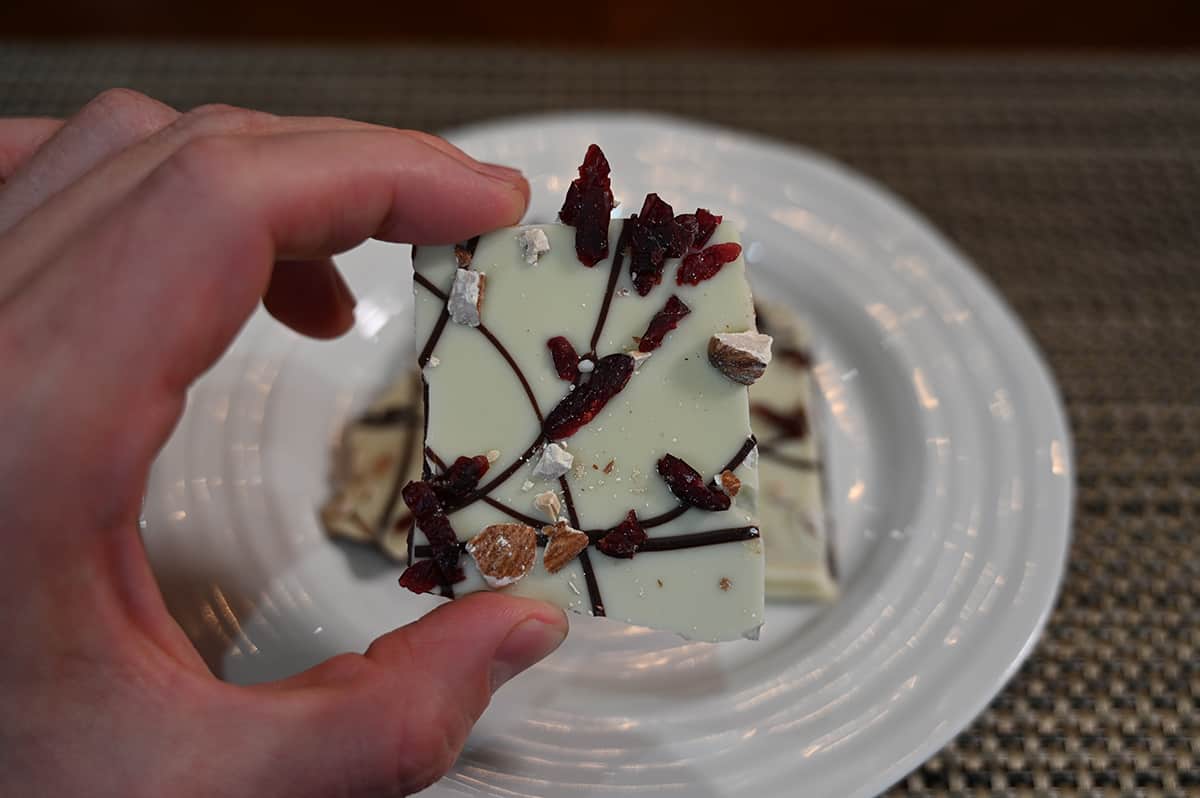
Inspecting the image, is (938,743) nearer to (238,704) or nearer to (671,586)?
(671,586)

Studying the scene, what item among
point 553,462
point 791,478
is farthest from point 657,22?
point 553,462

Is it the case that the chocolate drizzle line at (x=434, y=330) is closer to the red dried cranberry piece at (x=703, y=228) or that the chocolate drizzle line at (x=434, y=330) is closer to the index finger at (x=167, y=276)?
the index finger at (x=167, y=276)

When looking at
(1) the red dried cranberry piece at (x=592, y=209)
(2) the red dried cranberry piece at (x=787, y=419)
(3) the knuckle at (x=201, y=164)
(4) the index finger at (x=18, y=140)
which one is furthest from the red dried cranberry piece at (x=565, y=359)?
(4) the index finger at (x=18, y=140)

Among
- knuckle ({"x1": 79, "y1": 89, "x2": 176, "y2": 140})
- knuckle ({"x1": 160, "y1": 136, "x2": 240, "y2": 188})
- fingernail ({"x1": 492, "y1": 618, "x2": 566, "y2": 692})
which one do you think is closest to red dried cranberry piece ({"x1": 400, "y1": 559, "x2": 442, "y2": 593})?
fingernail ({"x1": 492, "y1": 618, "x2": 566, "y2": 692})

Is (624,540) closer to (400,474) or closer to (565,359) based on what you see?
(565,359)

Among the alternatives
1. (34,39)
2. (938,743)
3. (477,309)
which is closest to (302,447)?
(477,309)
